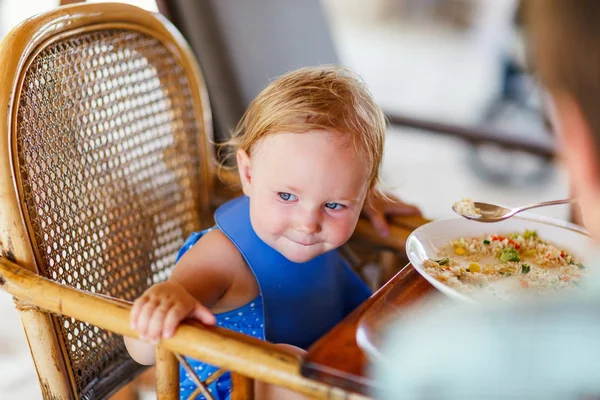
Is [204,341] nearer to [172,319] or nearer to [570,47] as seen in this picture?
[172,319]

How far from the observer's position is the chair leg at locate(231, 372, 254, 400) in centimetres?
82

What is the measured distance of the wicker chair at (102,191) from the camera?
0.87 meters

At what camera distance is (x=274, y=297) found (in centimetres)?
118

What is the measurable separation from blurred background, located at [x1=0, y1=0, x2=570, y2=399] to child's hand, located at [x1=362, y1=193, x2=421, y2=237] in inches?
1.4

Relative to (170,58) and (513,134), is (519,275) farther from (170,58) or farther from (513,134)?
(513,134)

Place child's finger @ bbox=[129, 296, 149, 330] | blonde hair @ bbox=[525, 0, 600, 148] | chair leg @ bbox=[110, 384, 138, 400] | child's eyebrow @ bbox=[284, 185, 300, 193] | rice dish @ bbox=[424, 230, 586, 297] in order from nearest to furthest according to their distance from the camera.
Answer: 1. blonde hair @ bbox=[525, 0, 600, 148]
2. child's finger @ bbox=[129, 296, 149, 330]
3. rice dish @ bbox=[424, 230, 586, 297]
4. child's eyebrow @ bbox=[284, 185, 300, 193]
5. chair leg @ bbox=[110, 384, 138, 400]

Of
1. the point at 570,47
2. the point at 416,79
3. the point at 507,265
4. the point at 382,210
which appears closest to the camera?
the point at 570,47

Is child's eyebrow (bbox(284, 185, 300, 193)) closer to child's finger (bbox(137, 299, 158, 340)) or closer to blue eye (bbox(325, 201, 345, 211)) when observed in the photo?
blue eye (bbox(325, 201, 345, 211))

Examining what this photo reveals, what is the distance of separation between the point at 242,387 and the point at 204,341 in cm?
9

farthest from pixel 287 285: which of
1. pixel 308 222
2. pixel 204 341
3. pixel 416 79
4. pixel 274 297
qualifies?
pixel 416 79

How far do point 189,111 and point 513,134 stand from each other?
34.9 inches

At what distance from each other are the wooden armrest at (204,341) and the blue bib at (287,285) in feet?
1.09

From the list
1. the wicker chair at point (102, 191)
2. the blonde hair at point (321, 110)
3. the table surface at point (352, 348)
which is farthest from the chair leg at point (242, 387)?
the blonde hair at point (321, 110)

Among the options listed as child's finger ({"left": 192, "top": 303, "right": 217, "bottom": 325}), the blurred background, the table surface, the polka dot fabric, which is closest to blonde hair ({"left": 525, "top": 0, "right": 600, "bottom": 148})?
the blurred background
